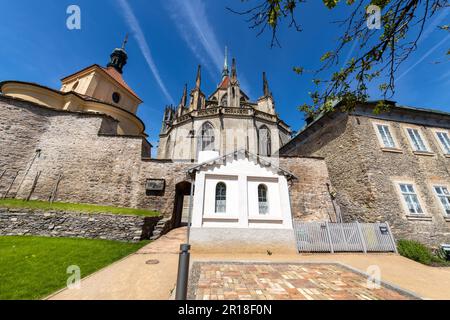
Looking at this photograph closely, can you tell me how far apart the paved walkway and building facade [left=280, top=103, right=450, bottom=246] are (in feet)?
9.75

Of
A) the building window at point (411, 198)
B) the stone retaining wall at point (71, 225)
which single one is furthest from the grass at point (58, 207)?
the building window at point (411, 198)

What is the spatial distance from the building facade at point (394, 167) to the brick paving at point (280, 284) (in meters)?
6.54

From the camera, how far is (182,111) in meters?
26.0

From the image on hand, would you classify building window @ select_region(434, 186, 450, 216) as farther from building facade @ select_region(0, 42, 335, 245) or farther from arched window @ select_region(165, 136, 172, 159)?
arched window @ select_region(165, 136, 172, 159)

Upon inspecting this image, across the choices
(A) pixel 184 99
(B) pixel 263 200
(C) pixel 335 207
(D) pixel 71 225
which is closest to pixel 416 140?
(C) pixel 335 207

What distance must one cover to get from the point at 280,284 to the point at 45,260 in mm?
7545

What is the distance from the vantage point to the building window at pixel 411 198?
A: 10070 millimetres

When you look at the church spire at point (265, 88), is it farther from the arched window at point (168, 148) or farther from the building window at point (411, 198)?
the building window at point (411, 198)
